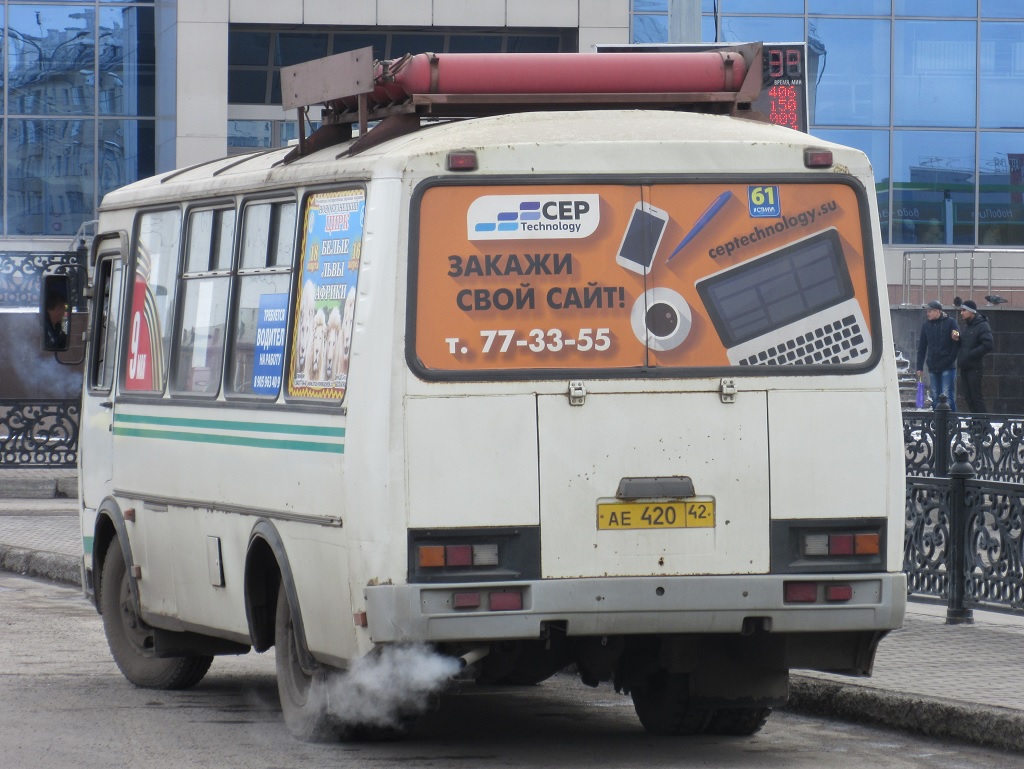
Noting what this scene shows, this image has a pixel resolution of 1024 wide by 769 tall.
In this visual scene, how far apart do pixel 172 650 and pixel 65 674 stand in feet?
2.93

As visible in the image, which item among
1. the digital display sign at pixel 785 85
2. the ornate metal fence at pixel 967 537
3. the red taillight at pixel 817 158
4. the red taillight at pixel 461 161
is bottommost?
the ornate metal fence at pixel 967 537

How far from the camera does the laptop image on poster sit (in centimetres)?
733

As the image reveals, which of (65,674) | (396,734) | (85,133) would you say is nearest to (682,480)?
(396,734)

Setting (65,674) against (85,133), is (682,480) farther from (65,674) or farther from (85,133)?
(85,133)

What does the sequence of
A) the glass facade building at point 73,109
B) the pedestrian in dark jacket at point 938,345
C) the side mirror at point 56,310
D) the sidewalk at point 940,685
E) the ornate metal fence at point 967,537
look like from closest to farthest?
the sidewalk at point 940,685 → the side mirror at point 56,310 → the ornate metal fence at point 967,537 → the pedestrian in dark jacket at point 938,345 → the glass facade building at point 73,109

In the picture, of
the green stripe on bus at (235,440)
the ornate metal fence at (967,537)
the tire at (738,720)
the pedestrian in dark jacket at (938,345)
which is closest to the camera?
the green stripe on bus at (235,440)

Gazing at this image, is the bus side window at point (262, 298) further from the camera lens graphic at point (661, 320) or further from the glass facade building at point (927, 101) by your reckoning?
the glass facade building at point (927, 101)

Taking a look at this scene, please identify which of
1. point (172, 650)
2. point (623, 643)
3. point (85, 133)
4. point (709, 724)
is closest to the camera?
point (623, 643)

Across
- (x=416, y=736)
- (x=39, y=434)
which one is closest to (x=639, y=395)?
(x=416, y=736)

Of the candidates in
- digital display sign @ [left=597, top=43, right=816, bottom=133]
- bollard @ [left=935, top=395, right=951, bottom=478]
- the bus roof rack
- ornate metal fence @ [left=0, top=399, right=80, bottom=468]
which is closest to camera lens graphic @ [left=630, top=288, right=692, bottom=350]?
the bus roof rack

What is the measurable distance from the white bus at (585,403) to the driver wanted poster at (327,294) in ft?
0.05

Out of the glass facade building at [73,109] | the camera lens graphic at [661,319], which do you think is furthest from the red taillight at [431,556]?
the glass facade building at [73,109]

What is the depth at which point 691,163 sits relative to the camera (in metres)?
7.33

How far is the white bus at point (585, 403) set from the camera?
23.1 ft
